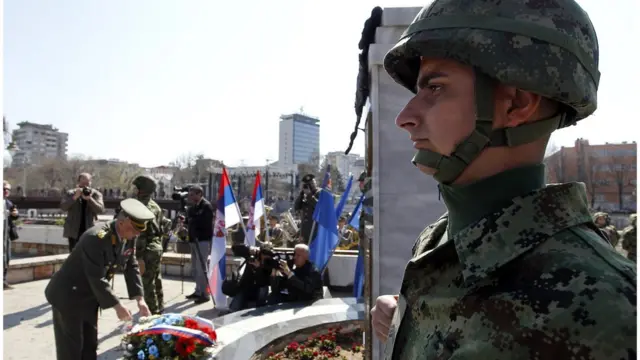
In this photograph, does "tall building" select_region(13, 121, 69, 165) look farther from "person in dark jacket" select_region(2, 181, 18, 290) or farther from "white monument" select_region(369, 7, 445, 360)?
"white monument" select_region(369, 7, 445, 360)

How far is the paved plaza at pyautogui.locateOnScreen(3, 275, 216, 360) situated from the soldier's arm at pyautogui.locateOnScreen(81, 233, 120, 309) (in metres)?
1.60

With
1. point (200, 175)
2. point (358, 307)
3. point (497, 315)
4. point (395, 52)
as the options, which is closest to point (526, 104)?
point (395, 52)

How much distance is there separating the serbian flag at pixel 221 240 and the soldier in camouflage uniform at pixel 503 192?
19.9 ft

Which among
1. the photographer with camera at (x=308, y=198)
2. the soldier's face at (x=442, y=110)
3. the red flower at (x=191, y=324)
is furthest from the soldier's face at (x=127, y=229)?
the photographer with camera at (x=308, y=198)

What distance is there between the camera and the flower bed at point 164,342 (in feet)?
12.7

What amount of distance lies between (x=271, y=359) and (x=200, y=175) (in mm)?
60562

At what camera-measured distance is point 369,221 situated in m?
3.95

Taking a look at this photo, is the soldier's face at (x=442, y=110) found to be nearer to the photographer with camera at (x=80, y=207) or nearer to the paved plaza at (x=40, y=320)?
the paved plaza at (x=40, y=320)

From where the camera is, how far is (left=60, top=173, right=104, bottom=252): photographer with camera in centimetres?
733

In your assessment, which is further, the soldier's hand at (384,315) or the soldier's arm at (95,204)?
the soldier's arm at (95,204)

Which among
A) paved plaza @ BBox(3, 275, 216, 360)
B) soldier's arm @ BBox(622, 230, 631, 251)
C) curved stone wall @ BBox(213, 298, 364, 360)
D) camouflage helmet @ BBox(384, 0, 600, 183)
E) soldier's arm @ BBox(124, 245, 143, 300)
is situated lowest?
paved plaza @ BBox(3, 275, 216, 360)

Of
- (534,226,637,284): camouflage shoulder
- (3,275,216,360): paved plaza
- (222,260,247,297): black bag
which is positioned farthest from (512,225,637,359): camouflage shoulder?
(222,260,247,297): black bag

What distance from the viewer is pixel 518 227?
100cm

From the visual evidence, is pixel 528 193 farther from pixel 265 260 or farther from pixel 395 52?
pixel 265 260
